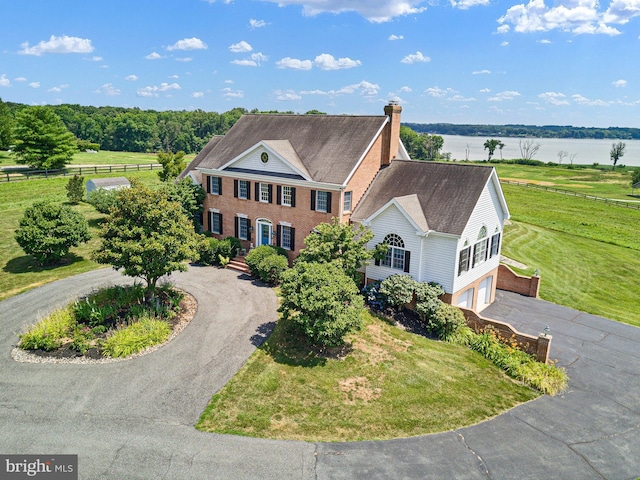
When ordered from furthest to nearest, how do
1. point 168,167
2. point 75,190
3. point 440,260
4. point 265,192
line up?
point 168,167 < point 75,190 < point 265,192 < point 440,260

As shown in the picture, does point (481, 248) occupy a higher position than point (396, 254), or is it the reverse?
point (481, 248)

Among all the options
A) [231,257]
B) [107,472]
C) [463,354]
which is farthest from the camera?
[231,257]

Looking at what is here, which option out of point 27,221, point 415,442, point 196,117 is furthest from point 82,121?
point 415,442

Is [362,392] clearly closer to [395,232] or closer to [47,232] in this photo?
[395,232]

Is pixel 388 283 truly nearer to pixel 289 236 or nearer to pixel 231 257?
pixel 289 236

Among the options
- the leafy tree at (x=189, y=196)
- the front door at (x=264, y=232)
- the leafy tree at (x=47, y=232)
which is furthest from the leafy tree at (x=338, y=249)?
the leafy tree at (x=47, y=232)

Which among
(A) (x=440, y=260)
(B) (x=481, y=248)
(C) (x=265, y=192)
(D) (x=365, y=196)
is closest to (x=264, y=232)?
(C) (x=265, y=192)

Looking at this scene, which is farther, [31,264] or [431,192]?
[31,264]
